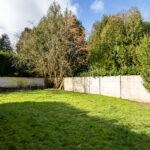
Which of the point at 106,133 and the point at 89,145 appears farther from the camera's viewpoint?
the point at 106,133

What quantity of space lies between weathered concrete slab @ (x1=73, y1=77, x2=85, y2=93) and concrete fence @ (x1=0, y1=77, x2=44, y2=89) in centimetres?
415

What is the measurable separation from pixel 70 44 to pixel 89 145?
388 inches

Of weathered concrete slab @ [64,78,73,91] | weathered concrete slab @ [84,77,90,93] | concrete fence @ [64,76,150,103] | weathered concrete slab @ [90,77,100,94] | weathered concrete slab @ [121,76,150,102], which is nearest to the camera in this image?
weathered concrete slab @ [121,76,150,102]

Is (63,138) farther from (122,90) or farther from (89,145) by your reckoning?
(122,90)

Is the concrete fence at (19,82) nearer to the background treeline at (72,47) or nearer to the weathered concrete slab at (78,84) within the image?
the background treeline at (72,47)

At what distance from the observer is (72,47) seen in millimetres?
11203

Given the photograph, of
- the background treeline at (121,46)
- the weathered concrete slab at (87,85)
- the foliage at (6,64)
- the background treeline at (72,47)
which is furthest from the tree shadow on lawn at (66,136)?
the foliage at (6,64)

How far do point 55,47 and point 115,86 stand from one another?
622cm

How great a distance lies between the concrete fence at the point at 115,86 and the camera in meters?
6.53

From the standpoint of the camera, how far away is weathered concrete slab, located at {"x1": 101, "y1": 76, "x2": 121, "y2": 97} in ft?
25.2

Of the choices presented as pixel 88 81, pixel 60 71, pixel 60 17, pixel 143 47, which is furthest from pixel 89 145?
pixel 60 17

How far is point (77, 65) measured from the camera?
11648mm

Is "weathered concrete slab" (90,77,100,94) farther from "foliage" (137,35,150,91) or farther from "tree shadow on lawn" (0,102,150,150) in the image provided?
"tree shadow on lawn" (0,102,150,150)

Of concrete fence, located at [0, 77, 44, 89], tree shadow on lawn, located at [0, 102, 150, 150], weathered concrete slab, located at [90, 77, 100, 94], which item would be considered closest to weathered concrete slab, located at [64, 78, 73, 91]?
weathered concrete slab, located at [90, 77, 100, 94]
